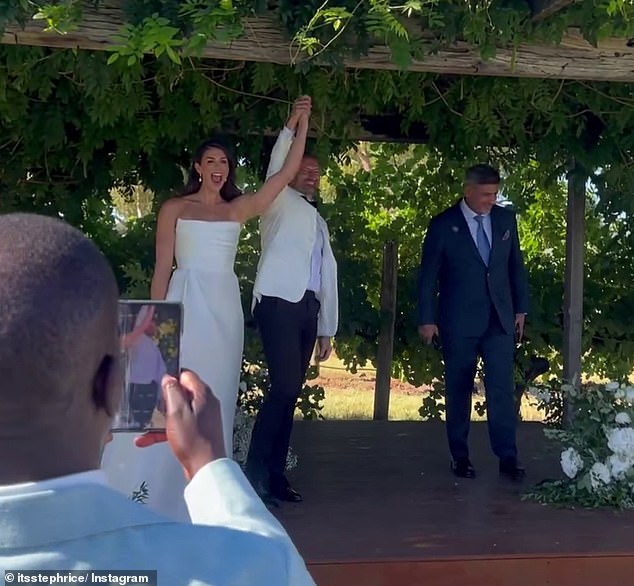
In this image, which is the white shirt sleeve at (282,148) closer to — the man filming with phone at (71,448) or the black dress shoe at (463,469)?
the black dress shoe at (463,469)

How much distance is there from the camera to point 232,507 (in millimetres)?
1063

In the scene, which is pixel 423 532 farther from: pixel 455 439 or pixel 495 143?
pixel 495 143

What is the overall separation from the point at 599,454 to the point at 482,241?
121cm

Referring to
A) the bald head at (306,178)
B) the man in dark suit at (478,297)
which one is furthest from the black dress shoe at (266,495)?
the bald head at (306,178)

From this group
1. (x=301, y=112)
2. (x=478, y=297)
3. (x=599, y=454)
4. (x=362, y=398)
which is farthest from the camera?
(x=362, y=398)

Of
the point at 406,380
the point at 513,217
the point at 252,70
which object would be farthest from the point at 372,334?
the point at 252,70

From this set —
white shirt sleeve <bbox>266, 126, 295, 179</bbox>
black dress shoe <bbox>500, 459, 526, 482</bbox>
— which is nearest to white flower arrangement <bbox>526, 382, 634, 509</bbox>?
black dress shoe <bbox>500, 459, 526, 482</bbox>

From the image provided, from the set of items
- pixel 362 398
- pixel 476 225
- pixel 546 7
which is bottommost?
pixel 362 398

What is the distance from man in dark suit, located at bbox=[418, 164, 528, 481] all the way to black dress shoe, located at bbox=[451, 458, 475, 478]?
0.56 ft

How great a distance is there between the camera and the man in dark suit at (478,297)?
5.15 metres

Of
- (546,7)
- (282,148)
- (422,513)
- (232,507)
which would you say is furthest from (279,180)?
(232,507)

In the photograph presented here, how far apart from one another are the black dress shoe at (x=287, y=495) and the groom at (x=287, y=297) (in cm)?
8

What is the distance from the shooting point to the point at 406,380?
8.26 m

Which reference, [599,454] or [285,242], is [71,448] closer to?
[285,242]
